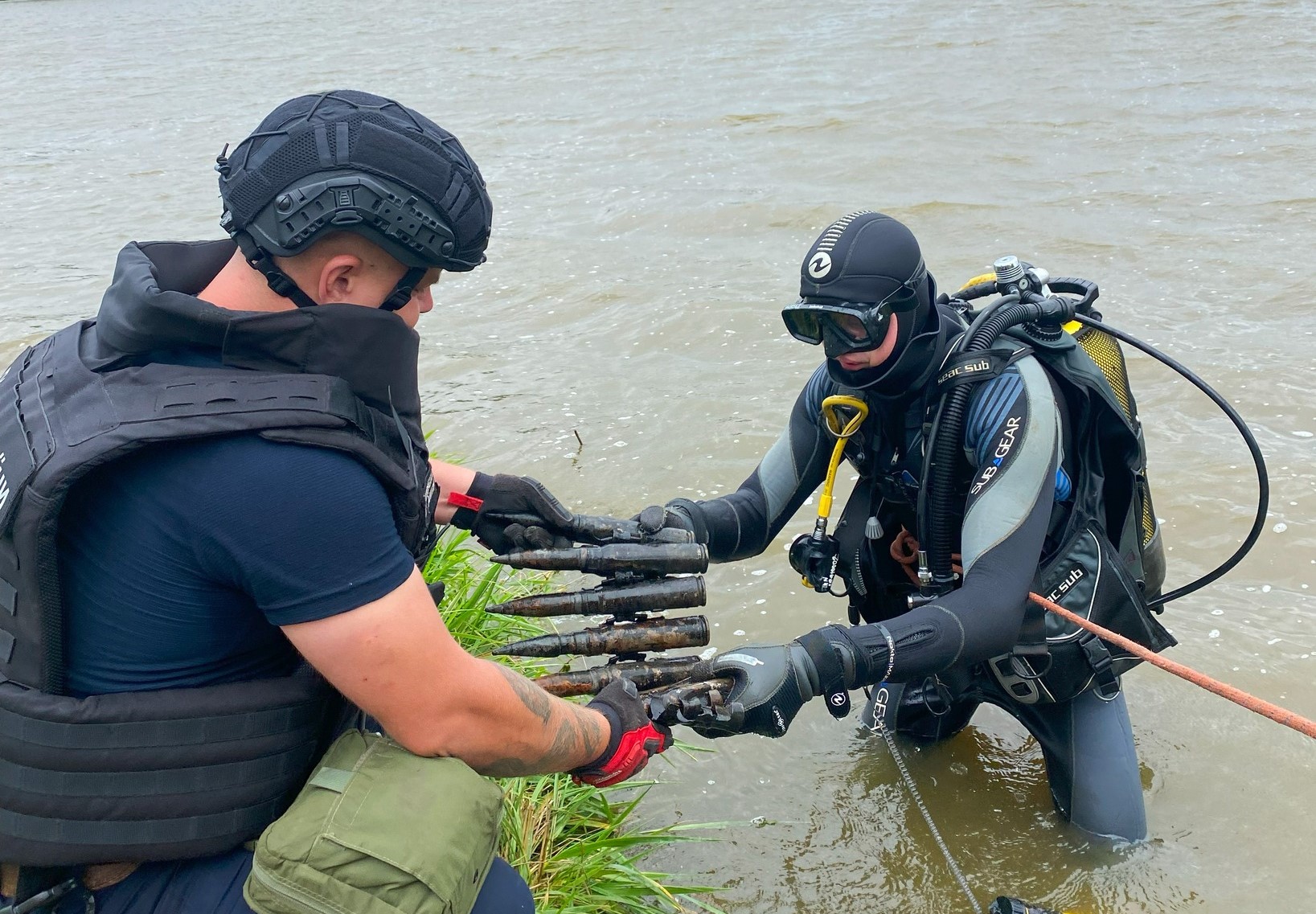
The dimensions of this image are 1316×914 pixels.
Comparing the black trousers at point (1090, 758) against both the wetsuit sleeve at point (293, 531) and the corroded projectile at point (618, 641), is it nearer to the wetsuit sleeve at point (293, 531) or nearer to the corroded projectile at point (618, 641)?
the corroded projectile at point (618, 641)

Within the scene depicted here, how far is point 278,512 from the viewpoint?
1.94 metres

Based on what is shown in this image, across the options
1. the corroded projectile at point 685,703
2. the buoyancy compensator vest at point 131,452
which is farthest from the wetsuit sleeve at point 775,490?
the buoyancy compensator vest at point 131,452

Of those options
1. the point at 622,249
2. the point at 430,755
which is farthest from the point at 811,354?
the point at 430,755

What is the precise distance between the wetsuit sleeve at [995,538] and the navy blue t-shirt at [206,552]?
1872 mm

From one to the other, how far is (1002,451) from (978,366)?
296 millimetres

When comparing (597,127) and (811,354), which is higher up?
(597,127)

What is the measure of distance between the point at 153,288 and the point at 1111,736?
354 cm

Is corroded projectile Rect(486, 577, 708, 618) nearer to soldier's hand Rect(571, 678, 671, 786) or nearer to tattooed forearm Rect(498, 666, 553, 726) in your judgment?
soldier's hand Rect(571, 678, 671, 786)

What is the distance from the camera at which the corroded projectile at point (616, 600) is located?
10.9ft

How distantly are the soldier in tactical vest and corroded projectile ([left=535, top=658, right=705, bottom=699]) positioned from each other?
2.77 feet

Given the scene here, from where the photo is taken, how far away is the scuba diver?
348 centimetres

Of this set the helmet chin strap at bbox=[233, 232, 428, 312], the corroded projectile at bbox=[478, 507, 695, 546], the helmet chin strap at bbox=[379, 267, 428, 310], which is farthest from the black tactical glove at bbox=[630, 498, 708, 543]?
the helmet chin strap at bbox=[233, 232, 428, 312]

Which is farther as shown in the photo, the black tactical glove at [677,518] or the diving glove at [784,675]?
the black tactical glove at [677,518]

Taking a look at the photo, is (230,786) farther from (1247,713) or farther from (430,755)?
(1247,713)
